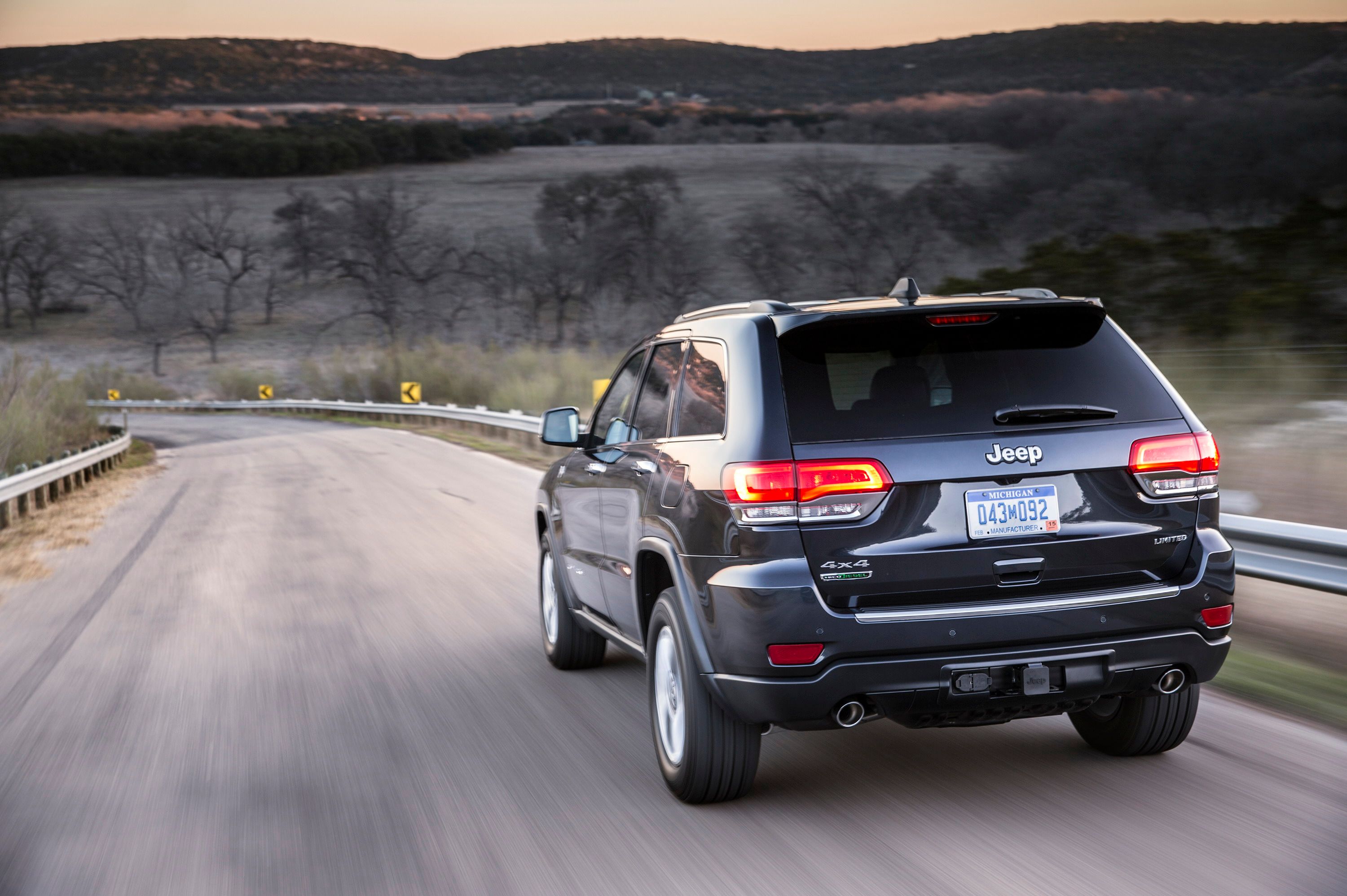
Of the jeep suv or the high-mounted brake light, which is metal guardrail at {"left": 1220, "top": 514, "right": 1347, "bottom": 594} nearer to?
the jeep suv

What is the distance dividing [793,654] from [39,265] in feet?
367

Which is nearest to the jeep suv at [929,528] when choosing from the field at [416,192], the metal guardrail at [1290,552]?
the metal guardrail at [1290,552]

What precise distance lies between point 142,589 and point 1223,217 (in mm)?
34773

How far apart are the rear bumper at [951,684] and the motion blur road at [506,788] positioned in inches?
16.8

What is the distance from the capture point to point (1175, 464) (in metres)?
4.54

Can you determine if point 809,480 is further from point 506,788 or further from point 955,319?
point 506,788

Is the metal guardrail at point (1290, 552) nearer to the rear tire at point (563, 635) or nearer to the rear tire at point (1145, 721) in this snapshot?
the rear tire at point (1145, 721)

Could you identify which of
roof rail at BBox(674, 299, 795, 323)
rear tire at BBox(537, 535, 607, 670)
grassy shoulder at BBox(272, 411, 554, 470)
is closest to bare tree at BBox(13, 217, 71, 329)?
grassy shoulder at BBox(272, 411, 554, 470)

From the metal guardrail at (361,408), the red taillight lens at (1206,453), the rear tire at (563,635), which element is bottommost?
the metal guardrail at (361,408)

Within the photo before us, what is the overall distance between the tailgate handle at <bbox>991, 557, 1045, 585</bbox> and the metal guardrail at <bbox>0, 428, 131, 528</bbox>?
12517mm

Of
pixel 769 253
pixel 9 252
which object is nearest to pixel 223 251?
pixel 9 252

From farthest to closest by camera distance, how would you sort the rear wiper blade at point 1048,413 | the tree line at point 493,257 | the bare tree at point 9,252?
the bare tree at point 9,252, the tree line at point 493,257, the rear wiper blade at point 1048,413

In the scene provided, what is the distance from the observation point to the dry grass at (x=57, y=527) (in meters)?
12.0

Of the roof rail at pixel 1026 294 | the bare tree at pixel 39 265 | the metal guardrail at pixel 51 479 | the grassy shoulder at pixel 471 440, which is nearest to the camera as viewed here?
the roof rail at pixel 1026 294
